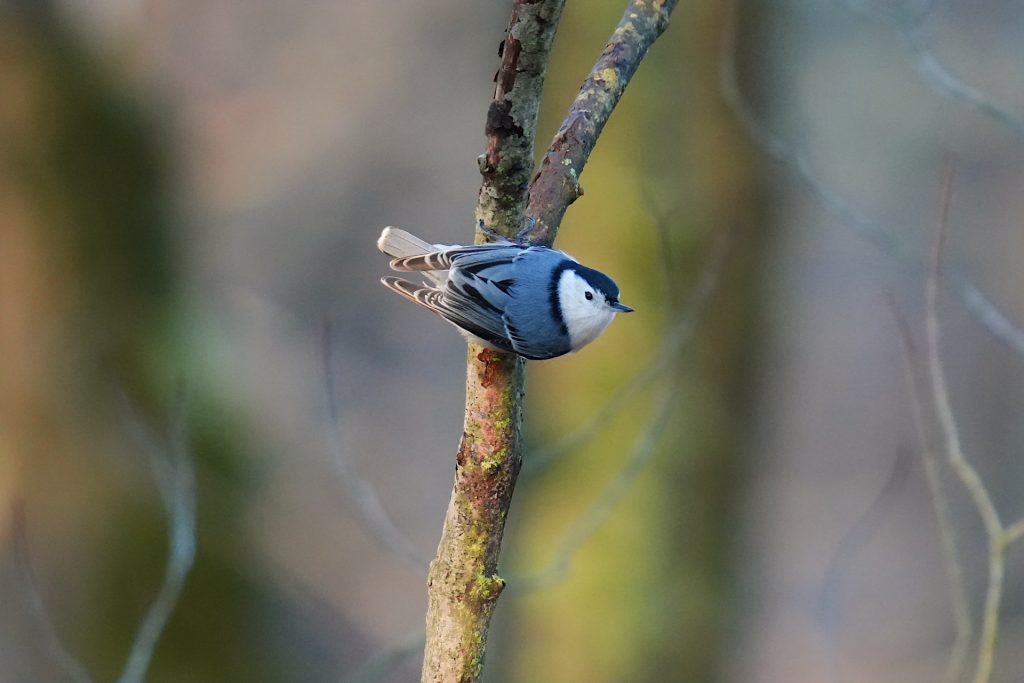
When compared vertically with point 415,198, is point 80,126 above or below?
below

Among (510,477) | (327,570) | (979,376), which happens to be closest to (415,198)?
(327,570)

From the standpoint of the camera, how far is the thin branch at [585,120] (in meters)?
1.30

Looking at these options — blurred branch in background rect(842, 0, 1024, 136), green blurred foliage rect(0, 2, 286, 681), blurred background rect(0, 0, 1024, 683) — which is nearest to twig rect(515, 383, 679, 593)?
blurred background rect(0, 0, 1024, 683)

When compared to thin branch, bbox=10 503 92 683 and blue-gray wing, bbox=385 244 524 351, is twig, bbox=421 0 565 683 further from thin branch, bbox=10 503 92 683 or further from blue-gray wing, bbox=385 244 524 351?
thin branch, bbox=10 503 92 683

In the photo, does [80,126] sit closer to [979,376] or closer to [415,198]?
[415,198]

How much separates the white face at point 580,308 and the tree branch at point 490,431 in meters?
0.32

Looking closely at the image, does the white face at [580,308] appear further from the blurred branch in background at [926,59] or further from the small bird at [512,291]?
the blurred branch in background at [926,59]

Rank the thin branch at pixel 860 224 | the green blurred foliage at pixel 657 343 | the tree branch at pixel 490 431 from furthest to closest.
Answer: the green blurred foliage at pixel 657 343 < the thin branch at pixel 860 224 < the tree branch at pixel 490 431

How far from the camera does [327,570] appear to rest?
431cm

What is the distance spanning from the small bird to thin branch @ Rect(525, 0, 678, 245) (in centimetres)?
6

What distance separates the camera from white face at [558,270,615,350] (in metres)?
1.52

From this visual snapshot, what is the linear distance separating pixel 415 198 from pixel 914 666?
3.06 meters

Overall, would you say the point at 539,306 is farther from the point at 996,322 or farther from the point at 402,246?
the point at 996,322

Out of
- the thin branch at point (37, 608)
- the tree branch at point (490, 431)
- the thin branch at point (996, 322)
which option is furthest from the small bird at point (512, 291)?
the thin branch at point (37, 608)
